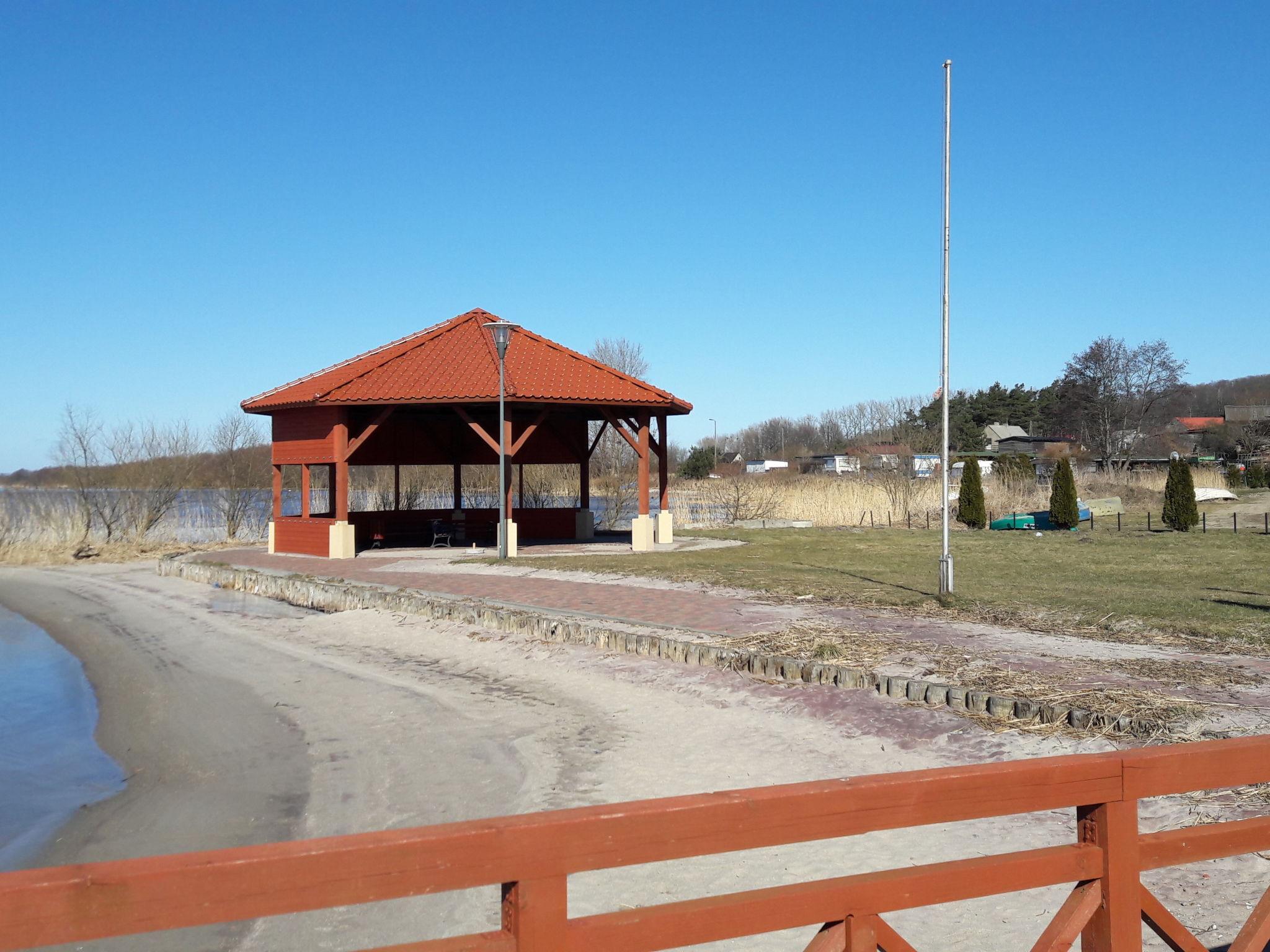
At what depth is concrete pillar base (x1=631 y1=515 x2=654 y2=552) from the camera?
21188mm

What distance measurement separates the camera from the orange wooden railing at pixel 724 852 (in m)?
1.83

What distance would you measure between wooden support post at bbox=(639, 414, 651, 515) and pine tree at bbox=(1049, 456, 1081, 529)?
41.5 ft

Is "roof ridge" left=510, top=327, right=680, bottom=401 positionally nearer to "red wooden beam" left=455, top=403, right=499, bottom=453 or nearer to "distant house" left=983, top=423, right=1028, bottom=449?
"red wooden beam" left=455, top=403, right=499, bottom=453

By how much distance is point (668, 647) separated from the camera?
429 inches

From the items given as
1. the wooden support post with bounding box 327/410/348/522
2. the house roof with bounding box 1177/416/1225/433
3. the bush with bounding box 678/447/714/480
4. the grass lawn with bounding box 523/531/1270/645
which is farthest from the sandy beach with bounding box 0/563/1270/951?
the house roof with bounding box 1177/416/1225/433

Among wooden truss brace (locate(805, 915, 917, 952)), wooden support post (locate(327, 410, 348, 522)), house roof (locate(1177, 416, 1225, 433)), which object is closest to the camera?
wooden truss brace (locate(805, 915, 917, 952))

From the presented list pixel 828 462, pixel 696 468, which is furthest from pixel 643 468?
pixel 828 462

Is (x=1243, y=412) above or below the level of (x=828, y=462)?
above

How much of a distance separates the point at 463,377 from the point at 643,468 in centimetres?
402

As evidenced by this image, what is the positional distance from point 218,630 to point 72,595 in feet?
26.2

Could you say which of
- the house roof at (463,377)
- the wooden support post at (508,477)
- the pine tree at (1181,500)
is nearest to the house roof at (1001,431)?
the pine tree at (1181,500)

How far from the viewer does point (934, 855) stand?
5.75 metres

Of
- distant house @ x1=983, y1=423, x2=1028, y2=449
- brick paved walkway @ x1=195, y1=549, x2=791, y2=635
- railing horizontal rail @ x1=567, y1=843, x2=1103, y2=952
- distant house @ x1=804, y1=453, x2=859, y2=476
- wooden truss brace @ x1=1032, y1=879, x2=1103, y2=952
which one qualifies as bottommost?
brick paved walkway @ x1=195, y1=549, x2=791, y2=635

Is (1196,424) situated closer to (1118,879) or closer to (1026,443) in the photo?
(1026,443)
